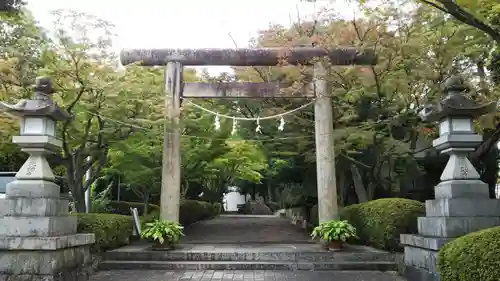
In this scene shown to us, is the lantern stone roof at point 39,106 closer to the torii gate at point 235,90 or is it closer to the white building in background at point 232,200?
the torii gate at point 235,90

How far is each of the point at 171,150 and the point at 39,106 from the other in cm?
425

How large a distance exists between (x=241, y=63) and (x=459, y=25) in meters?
5.66

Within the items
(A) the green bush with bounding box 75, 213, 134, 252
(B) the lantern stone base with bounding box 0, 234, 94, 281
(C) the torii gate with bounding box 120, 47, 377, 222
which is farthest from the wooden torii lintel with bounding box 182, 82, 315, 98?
(B) the lantern stone base with bounding box 0, 234, 94, 281

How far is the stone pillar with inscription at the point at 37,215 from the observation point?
295 inches

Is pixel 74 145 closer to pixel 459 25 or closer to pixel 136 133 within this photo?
pixel 136 133

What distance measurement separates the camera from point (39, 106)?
8.04 meters

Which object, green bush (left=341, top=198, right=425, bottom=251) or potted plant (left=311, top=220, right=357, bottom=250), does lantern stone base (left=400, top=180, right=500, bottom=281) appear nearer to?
green bush (left=341, top=198, right=425, bottom=251)

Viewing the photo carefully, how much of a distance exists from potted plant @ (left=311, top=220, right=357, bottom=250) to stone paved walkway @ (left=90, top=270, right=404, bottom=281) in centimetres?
136

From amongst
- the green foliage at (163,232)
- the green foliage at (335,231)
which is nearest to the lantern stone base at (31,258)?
the green foliage at (163,232)

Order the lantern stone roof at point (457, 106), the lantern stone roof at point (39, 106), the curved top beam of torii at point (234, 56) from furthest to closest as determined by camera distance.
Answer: the curved top beam of torii at point (234, 56), the lantern stone roof at point (39, 106), the lantern stone roof at point (457, 106)

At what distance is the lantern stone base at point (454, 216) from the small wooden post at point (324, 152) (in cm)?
383

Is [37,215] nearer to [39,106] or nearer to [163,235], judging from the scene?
[39,106]

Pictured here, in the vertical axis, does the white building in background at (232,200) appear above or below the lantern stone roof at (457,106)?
below

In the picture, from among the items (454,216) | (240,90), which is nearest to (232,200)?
(240,90)
